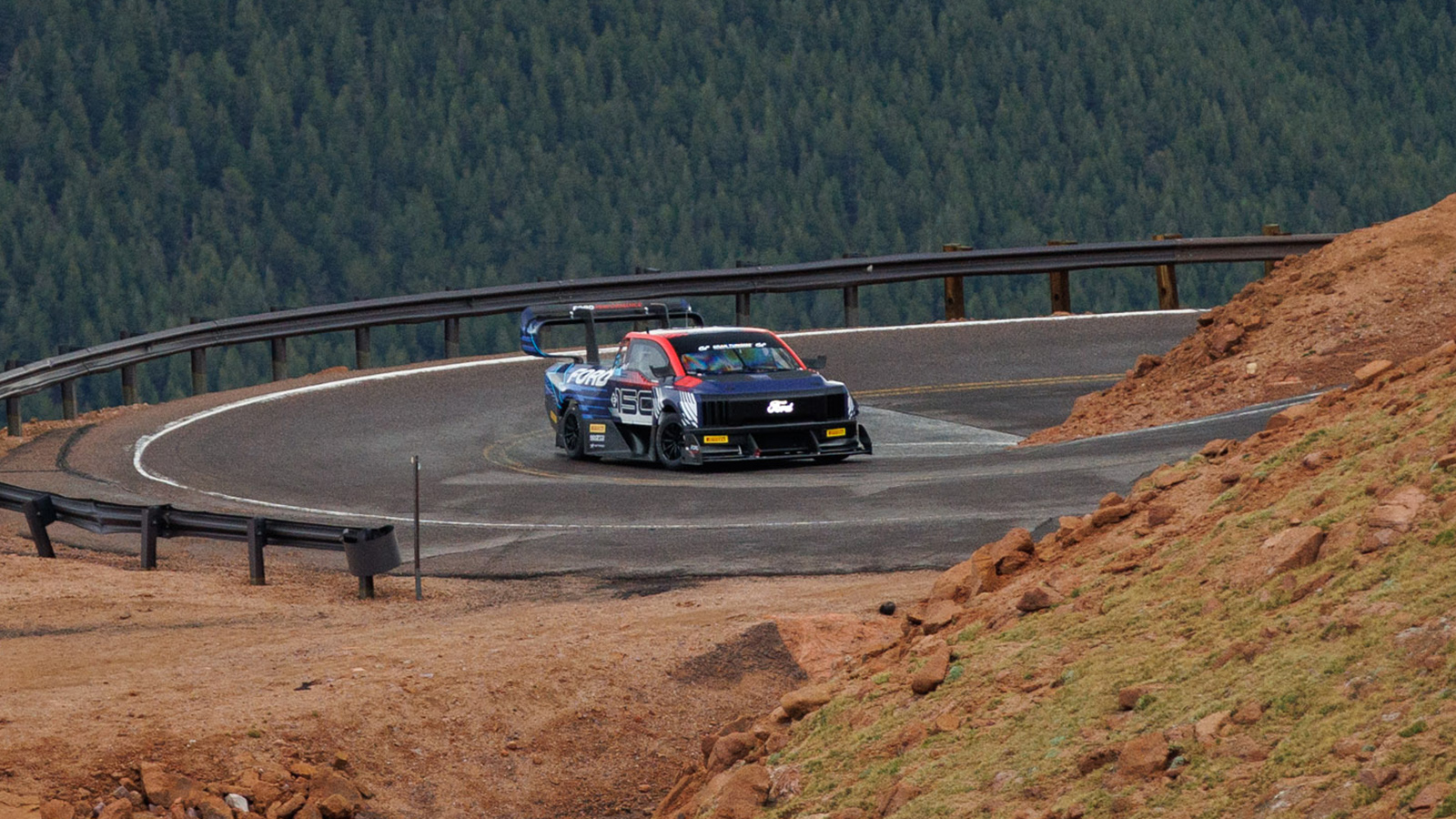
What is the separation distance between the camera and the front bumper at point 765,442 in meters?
20.4

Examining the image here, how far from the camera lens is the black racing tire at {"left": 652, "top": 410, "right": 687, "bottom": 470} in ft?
68.0

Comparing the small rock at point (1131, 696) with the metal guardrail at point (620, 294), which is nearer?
the small rock at point (1131, 696)

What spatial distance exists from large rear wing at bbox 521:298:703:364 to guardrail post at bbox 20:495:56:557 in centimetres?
681

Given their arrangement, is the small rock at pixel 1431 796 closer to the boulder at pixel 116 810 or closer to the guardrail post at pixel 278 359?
the boulder at pixel 116 810

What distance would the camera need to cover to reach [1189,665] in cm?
793

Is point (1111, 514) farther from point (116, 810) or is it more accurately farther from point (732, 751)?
point (116, 810)

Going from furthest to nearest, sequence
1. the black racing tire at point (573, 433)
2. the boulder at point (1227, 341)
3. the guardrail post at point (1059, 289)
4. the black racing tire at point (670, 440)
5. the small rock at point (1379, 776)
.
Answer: the guardrail post at point (1059, 289)
the black racing tire at point (573, 433)
the boulder at point (1227, 341)
the black racing tire at point (670, 440)
the small rock at point (1379, 776)

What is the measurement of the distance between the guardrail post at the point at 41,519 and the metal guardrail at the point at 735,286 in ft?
37.5

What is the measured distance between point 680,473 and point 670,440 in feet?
1.30

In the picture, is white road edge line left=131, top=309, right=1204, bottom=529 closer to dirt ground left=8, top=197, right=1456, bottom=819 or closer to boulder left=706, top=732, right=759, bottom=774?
dirt ground left=8, top=197, right=1456, bottom=819

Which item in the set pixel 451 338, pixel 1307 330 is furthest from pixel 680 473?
pixel 451 338

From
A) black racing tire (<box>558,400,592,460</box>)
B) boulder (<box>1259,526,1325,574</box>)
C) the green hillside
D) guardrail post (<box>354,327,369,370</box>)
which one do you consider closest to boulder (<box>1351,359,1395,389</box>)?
boulder (<box>1259,526,1325,574</box>)

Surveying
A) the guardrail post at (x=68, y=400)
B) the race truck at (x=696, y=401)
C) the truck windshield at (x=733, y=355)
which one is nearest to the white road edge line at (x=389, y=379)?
the guardrail post at (x=68, y=400)

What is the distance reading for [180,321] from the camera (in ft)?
359
